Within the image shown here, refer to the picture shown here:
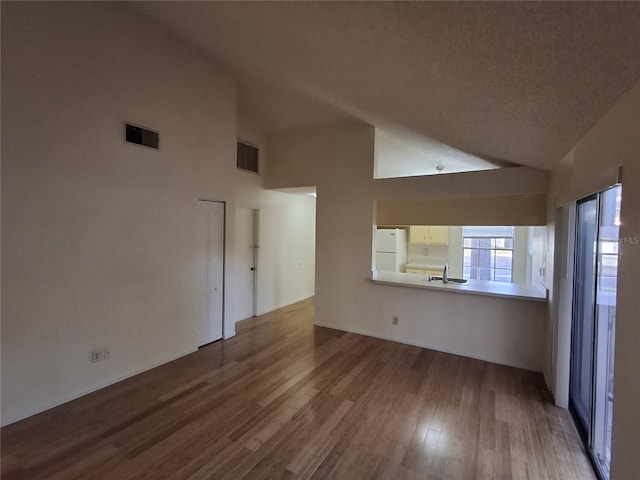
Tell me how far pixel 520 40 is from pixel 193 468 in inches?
115

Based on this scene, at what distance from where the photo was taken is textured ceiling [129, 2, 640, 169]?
1.07 m

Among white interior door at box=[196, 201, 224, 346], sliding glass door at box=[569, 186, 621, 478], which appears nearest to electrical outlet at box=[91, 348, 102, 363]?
white interior door at box=[196, 201, 224, 346]

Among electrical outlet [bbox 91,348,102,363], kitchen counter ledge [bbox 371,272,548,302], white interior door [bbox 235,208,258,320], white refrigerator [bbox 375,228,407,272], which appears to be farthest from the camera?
white refrigerator [bbox 375,228,407,272]

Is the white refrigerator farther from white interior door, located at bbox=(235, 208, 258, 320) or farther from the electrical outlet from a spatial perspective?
the electrical outlet

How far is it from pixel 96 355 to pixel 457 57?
12.4 feet

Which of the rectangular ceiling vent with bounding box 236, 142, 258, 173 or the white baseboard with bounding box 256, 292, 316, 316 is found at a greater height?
the rectangular ceiling vent with bounding box 236, 142, 258, 173

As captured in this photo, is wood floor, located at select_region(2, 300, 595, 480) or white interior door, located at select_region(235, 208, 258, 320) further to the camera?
white interior door, located at select_region(235, 208, 258, 320)

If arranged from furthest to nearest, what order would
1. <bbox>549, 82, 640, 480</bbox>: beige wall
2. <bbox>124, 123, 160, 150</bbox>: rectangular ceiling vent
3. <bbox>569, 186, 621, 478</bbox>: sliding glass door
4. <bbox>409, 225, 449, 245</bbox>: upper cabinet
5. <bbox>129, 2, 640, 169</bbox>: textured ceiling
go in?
<bbox>409, 225, 449, 245</bbox>: upper cabinet → <bbox>124, 123, 160, 150</bbox>: rectangular ceiling vent → <bbox>569, 186, 621, 478</bbox>: sliding glass door → <bbox>549, 82, 640, 480</bbox>: beige wall → <bbox>129, 2, 640, 169</bbox>: textured ceiling

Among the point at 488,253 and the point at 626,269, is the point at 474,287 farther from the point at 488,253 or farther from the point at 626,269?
the point at 488,253

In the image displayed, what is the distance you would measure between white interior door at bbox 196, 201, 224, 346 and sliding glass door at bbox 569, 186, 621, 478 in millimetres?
4000

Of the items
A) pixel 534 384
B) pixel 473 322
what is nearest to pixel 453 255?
pixel 473 322

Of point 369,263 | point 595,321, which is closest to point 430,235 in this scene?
point 369,263

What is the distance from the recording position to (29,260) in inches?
97.5

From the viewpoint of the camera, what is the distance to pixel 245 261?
5.32 m
